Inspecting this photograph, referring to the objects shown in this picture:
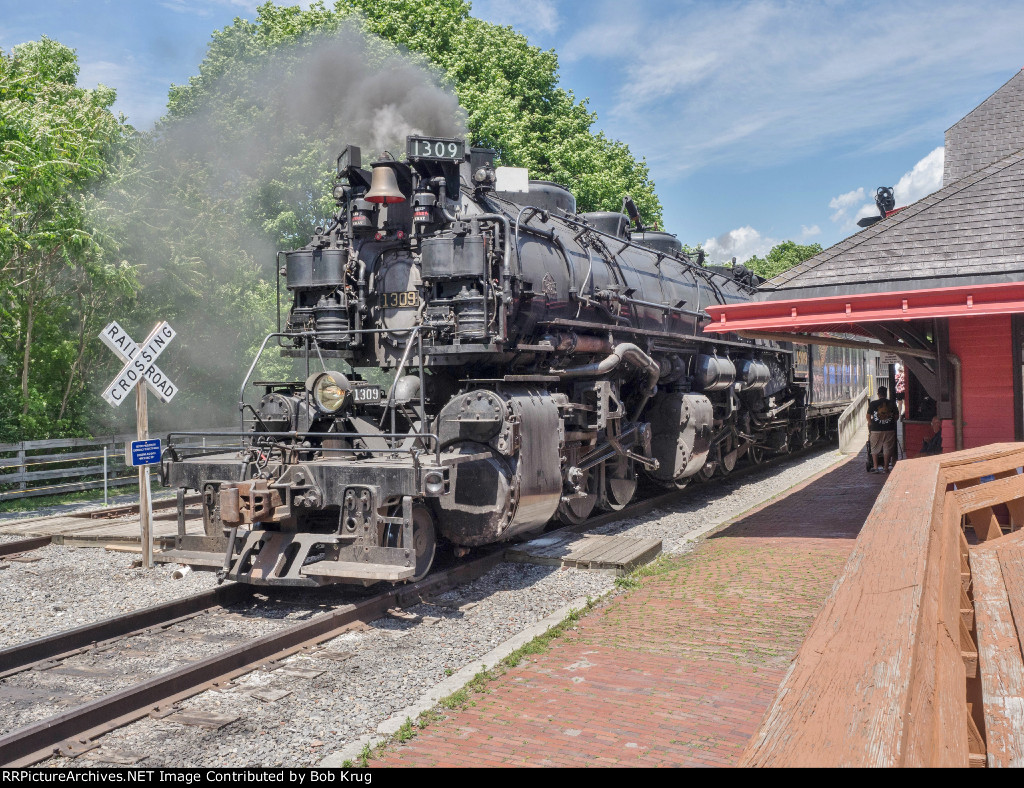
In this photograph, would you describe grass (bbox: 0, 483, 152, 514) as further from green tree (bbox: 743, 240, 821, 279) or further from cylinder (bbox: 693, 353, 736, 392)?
green tree (bbox: 743, 240, 821, 279)

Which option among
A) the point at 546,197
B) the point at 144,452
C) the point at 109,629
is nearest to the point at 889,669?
the point at 109,629

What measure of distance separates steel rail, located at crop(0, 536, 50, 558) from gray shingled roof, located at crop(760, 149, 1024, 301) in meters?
8.58

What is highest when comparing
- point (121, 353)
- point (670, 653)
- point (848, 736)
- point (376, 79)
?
point (376, 79)

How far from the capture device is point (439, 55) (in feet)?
82.6

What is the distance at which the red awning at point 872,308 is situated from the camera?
741cm

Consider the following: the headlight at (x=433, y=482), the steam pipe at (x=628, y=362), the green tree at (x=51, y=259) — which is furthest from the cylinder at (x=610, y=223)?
the green tree at (x=51, y=259)

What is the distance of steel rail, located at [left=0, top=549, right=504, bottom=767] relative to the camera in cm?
397

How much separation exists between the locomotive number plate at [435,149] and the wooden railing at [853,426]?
13.8 m

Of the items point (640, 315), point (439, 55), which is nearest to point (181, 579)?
point (640, 315)

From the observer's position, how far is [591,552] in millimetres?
8125

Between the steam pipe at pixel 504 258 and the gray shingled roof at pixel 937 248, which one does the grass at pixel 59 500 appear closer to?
the steam pipe at pixel 504 258

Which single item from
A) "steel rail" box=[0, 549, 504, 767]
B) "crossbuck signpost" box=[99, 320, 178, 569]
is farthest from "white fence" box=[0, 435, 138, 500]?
"steel rail" box=[0, 549, 504, 767]

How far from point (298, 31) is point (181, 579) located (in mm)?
19006

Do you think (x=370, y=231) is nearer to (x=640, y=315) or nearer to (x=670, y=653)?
(x=640, y=315)
